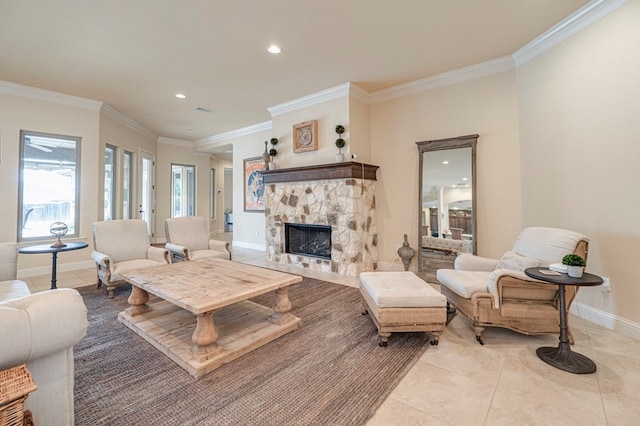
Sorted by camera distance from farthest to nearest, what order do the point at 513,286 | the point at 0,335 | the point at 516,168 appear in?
1. the point at 516,168
2. the point at 513,286
3. the point at 0,335

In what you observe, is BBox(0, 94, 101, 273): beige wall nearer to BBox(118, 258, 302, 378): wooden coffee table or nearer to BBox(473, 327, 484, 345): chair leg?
BBox(118, 258, 302, 378): wooden coffee table

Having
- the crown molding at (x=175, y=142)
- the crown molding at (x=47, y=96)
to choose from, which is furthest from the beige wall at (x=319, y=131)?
the crown molding at (x=175, y=142)

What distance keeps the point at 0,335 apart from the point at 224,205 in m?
9.97

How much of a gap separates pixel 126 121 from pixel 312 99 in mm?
4130

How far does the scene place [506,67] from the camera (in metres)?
3.62

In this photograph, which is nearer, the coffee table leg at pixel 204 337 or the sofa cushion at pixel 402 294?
the coffee table leg at pixel 204 337

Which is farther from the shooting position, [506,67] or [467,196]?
[467,196]

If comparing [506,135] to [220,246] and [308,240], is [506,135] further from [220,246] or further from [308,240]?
[220,246]

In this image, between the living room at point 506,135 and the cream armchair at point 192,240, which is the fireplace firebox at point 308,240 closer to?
the living room at point 506,135

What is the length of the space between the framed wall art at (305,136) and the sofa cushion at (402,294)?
9.47 feet

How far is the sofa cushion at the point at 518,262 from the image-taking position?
238 centimetres

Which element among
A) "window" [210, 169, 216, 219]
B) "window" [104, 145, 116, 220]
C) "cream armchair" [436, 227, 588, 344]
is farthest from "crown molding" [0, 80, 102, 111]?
"cream armchair" [436, 227, 588, 344]

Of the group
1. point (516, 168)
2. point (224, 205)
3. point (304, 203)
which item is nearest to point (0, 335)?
point (304, 203)

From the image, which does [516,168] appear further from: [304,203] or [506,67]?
[304,203]
